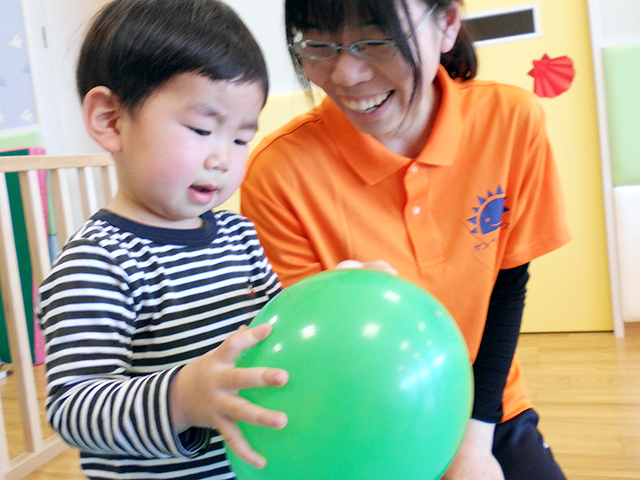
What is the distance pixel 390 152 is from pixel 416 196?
88 millimetres

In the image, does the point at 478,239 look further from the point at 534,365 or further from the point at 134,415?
the point at 534,365

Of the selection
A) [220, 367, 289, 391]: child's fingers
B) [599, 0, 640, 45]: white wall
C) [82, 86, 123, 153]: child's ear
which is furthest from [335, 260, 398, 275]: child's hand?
[599, 0, 640, 45]: white wall

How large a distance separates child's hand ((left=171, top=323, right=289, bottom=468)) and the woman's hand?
49cm

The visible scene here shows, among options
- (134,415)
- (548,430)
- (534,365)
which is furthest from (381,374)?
(534,365)

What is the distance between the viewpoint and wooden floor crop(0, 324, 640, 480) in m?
1.49

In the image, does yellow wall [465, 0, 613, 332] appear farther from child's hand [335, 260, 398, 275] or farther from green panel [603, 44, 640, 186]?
child's hand [335, 260, 398, 275]

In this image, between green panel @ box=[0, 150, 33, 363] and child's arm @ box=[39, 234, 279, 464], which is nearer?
child's arm @ box=[39, 234, 279, 464]

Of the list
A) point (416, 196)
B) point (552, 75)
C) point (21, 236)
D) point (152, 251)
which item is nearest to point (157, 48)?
point (152, 251)

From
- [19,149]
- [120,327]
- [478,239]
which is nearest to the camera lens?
[120,327]

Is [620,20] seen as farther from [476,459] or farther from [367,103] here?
[476,459]

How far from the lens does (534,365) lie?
209cm

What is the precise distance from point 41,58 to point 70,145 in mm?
480

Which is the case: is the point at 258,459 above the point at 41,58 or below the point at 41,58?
below

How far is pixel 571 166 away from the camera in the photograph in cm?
229
